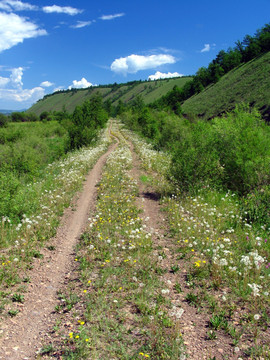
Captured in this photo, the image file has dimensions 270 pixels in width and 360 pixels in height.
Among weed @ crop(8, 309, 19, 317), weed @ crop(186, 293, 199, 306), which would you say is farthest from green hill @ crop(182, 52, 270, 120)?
weed @ crop(8, 309, 19, 317)

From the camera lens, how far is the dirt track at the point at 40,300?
152 inches

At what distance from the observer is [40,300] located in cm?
504

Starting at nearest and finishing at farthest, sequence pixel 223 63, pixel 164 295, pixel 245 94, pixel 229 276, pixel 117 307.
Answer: pixel 117 307 → pixel 164 295 → pixel 229 276 → pixel 245 94 → pixel 223 63

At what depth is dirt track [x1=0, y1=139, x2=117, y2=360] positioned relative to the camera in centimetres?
386

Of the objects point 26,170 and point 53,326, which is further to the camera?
point 26,170

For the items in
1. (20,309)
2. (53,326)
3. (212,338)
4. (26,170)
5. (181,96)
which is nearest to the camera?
(212,338)

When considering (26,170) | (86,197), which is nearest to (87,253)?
(86,197)

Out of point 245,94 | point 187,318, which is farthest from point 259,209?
point 245,94

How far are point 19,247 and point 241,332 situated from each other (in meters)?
5.46

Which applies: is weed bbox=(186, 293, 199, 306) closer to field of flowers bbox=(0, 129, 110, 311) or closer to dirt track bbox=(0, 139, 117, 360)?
dirt track bbox=(0, 139, 117, 360)

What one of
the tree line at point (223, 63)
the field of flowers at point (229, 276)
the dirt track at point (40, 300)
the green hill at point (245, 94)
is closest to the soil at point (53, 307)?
the dirt track at point (40, 300)

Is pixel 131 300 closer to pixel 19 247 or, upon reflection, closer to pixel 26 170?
pixel 19 247

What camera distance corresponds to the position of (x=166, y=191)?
12336mm

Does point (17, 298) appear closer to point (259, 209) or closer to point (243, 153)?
point (259, 209)
